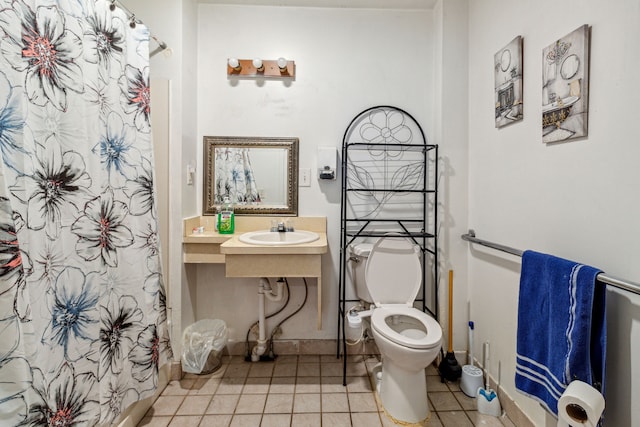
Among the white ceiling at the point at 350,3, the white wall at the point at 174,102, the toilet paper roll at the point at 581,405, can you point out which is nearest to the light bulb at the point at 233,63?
the white wall at the point at 174,102

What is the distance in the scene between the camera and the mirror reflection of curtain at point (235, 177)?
6.56 feet

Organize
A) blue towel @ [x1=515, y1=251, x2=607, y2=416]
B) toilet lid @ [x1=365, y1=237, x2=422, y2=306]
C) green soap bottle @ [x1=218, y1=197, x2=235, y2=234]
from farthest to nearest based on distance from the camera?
1. green soap bottle @ [x1=218, y1=197, x2=235, y2=234]
2. toilet lid @ [x1=365, y1=237, x2=422, y2=306]
3. blue towel @ [x1=515, y1=251, x2=607, y2=416]

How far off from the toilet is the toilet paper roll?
50 centimetres

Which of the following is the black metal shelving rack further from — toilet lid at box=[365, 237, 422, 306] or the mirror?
the mirror

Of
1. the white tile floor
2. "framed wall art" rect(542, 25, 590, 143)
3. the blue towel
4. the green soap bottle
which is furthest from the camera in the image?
the green soap bottle

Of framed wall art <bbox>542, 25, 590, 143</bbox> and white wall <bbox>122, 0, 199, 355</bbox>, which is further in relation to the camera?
white wall <bbox>122, 0, 199, 355</bbox>

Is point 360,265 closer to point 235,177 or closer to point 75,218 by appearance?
point 235,177

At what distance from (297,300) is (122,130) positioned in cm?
148

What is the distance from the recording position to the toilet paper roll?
2.64 ft

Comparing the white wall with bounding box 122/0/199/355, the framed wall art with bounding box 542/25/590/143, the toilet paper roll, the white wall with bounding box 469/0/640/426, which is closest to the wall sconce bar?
the white wall with bounding box 122/0/199/355

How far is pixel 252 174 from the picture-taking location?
201cm

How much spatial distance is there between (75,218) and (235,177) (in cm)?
107

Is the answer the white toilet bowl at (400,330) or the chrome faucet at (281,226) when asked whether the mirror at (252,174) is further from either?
the white toilet bowl at (400,330)

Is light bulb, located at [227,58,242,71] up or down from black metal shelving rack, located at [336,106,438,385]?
up
